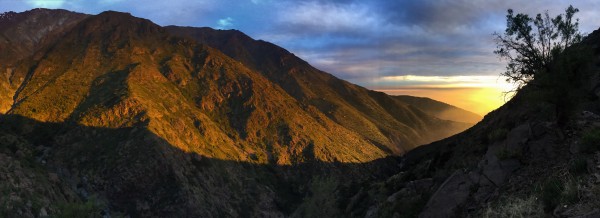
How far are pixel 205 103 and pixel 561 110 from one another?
144 m

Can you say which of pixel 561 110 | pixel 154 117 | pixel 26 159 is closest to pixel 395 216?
pixel 561 110

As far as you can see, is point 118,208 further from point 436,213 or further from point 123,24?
point 123,24

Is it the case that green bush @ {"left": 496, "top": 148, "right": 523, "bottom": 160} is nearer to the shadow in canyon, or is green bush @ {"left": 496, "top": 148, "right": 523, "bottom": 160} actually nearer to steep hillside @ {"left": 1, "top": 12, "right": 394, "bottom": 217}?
the shadow in canyon

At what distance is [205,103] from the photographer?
6161 inches

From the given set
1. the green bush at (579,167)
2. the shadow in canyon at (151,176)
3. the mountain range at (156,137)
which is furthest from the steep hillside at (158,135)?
the green bush at (579,167)

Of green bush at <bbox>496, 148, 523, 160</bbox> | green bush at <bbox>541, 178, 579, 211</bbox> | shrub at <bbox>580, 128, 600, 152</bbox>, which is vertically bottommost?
green bush at <bbox>541, 178, 579, 211</bbox>

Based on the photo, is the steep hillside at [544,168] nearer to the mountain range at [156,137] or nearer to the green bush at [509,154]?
the green bush at [509,154]

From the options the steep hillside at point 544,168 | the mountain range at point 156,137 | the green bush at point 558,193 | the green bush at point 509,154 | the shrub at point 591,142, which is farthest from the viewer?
the mountain range at point 156,137

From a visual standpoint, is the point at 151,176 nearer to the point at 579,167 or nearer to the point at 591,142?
the point at 591,142

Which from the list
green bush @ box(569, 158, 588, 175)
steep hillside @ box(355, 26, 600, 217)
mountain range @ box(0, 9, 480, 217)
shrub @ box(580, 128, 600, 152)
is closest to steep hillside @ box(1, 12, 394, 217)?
mountain range @ box(0, 9, 480, 217)

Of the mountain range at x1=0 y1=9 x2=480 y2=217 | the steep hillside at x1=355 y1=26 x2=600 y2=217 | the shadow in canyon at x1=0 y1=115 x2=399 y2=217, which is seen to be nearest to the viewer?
the steep hillside at x1=355 y1=26 x2=600 y2=217

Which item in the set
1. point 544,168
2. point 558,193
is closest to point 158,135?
point 544,168

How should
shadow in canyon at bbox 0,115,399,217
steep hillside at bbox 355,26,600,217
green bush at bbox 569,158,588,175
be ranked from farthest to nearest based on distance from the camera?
shadow in canyon at bbox 0,115,399,217 → green bush at bbox 569,158,588,175 → steep hillside at bbox 355,26,600,217

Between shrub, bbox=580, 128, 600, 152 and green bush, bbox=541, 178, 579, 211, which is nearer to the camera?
green bush, bbox=541, 178, 579, 211
